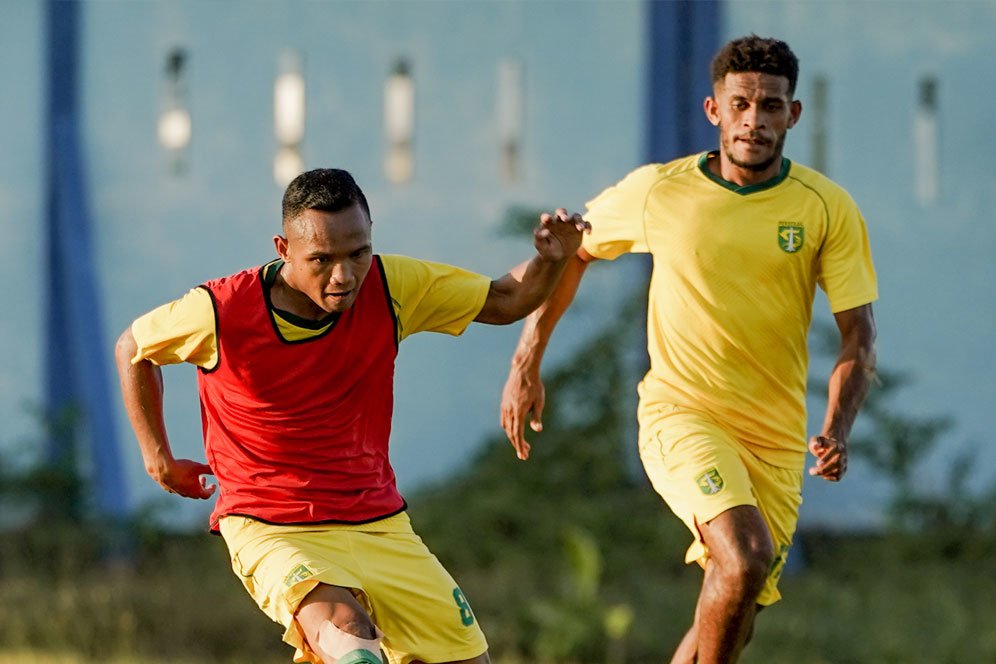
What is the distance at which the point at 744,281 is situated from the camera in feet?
19.0

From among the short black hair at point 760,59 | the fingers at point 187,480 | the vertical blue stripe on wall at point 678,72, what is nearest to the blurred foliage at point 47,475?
the vertical blue stripe on wall at point 678,72

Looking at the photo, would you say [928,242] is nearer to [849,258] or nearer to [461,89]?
[461,89]

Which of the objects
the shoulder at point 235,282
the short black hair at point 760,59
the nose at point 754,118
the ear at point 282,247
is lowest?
the shoulder at point 235,282

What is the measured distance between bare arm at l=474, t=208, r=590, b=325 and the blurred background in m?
5.41

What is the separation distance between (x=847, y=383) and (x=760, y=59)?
1122 mm

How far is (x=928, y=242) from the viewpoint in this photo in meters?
11.8

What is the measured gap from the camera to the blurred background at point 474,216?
1119 centimetres

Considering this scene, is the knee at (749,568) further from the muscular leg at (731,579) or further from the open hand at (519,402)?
the open hand at (519,402)

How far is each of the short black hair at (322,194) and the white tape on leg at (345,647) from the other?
121 cm

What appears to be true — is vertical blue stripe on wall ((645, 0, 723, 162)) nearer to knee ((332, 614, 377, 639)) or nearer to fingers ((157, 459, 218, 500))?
fingers ((157, 459, 218, 500))

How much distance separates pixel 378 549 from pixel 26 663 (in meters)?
4.00

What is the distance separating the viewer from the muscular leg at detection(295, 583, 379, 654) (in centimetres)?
482

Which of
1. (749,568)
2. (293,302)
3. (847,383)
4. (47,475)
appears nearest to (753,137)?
(847,383)

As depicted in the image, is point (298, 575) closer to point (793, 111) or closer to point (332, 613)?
point (332, 613)
